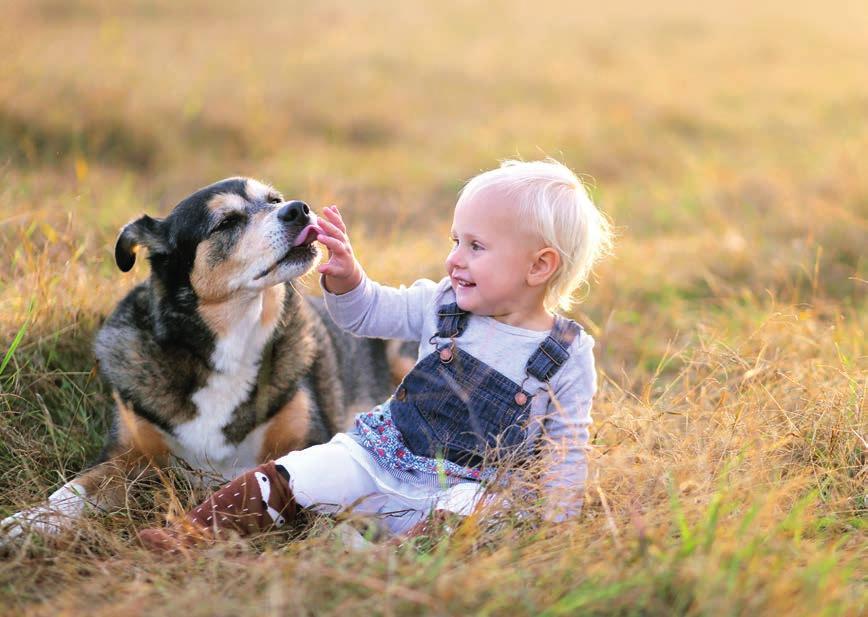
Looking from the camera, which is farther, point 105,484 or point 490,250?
point 105,484

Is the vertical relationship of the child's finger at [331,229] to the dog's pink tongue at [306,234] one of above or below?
above

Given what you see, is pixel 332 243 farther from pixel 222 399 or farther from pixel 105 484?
pixel 105 484

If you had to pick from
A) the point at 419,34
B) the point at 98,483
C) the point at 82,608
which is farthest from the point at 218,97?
the point at 82,608

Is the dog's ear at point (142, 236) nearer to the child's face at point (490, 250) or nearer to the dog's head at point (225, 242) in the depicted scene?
the dog's head at point (225, 242)

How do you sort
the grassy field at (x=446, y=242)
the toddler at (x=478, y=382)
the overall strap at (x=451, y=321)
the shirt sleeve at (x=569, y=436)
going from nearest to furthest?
the grassy field at (x=446, y=242) < the shirt sleeve at (x=569, y=436) < the toddler at (x=478, y=382) < the overall strap at (x=451, y=321)

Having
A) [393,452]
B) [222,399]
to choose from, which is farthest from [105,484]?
[393,452]

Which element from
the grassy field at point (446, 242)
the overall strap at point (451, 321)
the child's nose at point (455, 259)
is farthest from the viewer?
the overall strap at point (451, 321)

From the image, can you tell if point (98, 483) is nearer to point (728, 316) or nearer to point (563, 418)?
point (563, 418)

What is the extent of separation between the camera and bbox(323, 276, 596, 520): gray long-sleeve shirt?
3018 mm

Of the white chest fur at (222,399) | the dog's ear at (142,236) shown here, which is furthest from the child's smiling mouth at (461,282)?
the dog's ear at (142,236)

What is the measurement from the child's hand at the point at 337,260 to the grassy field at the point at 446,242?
2.77 ft

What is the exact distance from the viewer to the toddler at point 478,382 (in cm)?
313

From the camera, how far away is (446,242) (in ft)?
22.1

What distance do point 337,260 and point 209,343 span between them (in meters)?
0.72
